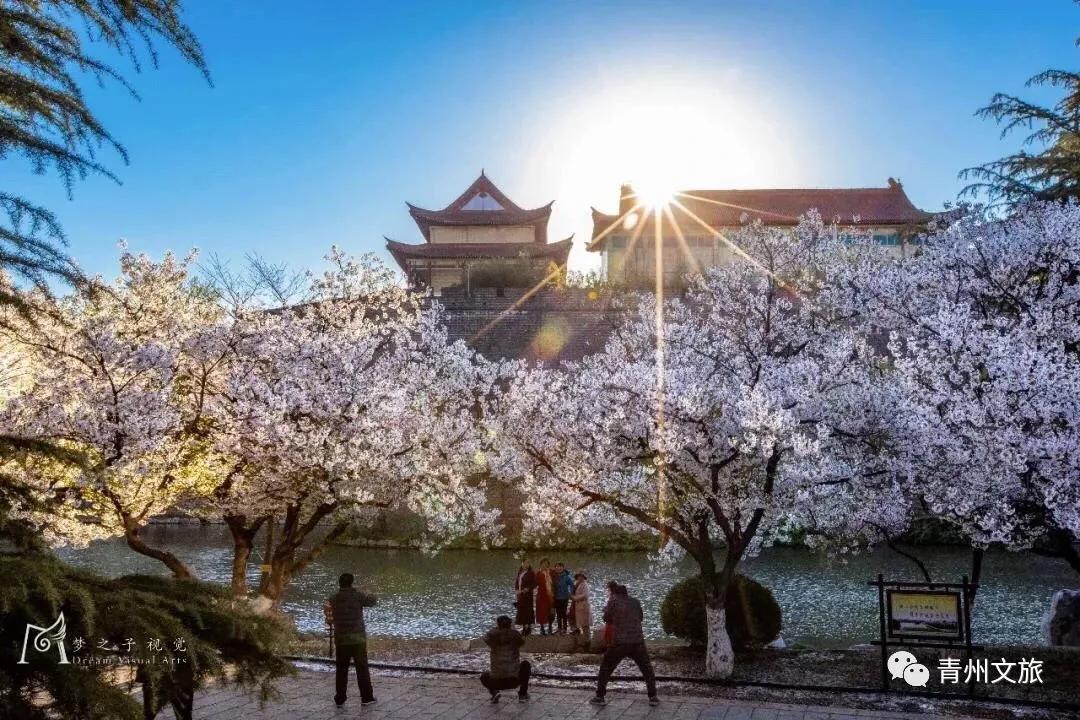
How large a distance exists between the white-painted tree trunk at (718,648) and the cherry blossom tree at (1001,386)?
149 inches

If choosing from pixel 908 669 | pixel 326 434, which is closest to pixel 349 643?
pixel 326 434

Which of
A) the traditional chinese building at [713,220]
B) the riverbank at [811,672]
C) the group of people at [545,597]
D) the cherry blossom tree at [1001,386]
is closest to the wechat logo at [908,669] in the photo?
the riverbank at [811,672]

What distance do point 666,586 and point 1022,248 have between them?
49.9 ft

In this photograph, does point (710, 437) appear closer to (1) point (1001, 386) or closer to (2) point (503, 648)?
(1) point (1001, 386)

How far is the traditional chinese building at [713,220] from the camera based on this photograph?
167ft

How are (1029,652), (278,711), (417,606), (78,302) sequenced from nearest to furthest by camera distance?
(278,711), (1029,652), (78,302), (417,606)

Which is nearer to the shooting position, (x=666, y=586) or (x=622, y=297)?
(x=666, y=586)

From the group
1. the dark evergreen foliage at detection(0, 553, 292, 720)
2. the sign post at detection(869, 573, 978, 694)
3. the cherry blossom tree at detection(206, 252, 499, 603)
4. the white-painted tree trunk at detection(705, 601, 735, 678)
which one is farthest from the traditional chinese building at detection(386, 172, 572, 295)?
the dark evergreen foliage at detection(0, 553, 292, 720)

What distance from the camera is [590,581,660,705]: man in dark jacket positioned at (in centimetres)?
1073

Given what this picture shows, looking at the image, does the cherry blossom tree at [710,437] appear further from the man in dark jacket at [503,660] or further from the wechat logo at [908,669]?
the man in dark jacket at [503,660]

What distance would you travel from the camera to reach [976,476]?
12531 millimetres

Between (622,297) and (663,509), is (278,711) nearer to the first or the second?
(663,509)

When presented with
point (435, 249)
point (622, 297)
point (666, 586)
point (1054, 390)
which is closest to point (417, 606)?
point (666, 586)

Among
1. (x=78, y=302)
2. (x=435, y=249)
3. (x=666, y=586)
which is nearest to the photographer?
(x=78, y=302)
